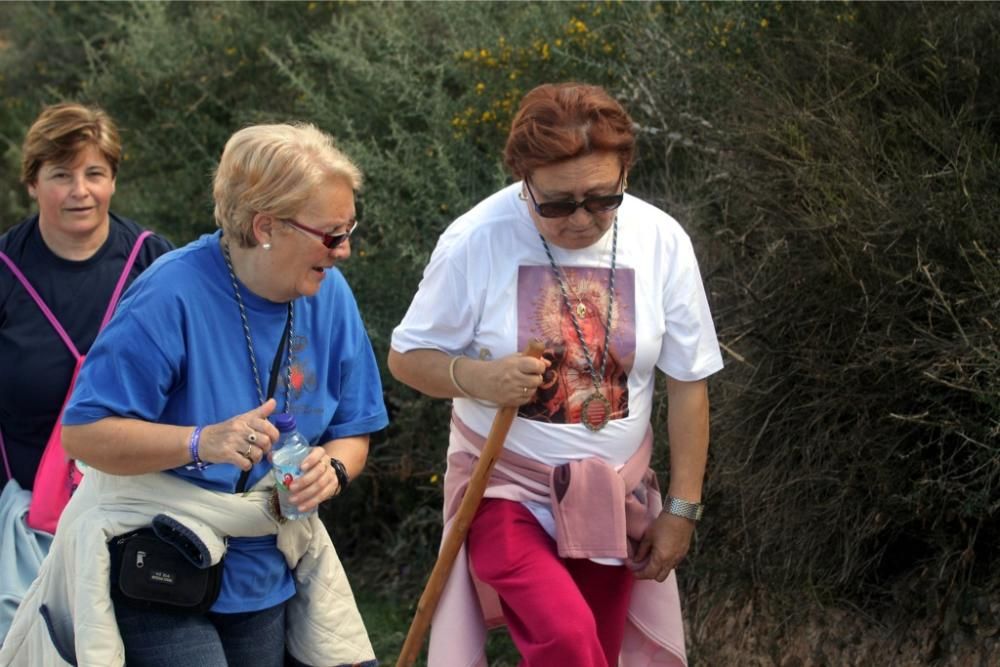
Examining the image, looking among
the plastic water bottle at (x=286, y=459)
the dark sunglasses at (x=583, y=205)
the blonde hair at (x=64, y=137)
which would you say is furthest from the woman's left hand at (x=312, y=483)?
the blonde hair at (x=64, y=137)

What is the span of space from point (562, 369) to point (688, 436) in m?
0.47

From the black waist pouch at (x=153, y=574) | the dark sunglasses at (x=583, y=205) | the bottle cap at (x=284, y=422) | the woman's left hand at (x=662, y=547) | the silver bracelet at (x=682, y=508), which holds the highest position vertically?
the dark sunglasses at (x=583, y=205)

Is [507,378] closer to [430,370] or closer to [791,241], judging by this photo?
[430,370]

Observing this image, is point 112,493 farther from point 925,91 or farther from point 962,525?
point 925,91

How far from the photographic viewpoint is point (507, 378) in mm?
3447

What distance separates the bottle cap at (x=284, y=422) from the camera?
10.6 feet

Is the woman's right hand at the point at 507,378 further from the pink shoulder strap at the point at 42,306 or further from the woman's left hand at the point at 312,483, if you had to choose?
the pink shoulder strap at the point at 42,306

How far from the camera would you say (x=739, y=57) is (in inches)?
234

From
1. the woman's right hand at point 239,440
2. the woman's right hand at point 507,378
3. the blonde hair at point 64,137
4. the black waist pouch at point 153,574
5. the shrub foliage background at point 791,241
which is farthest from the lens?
the shrub foliage background at point 791,241

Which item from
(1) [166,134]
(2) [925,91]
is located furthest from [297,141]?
(1) [166,134]

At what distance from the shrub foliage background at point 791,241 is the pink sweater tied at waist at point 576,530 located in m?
0.95

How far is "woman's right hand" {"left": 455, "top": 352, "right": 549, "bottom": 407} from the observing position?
342 centimetres

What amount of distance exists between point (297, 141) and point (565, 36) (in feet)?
12.3

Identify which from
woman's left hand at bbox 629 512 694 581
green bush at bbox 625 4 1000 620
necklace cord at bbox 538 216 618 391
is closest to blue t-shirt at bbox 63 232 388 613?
necklace cord at bbox 538 216 618 391
